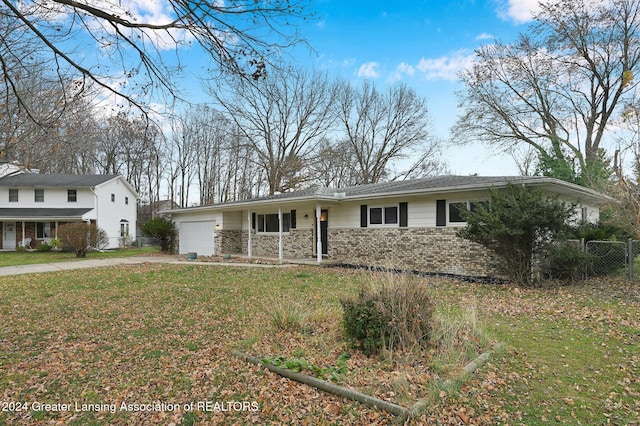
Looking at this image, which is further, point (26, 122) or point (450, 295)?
point (450, 295)

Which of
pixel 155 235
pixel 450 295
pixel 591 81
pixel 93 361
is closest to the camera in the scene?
pixel 93 361

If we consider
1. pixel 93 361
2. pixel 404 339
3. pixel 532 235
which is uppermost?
pixel 532 235

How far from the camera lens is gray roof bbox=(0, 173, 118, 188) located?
82.7 feet

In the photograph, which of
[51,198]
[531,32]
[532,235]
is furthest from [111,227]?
[531,32]

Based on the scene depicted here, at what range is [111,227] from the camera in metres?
27.1

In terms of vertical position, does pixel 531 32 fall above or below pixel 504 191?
above

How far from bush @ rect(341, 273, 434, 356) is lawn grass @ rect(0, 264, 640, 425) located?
0.22 m

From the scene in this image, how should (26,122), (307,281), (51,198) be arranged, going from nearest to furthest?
1. (26,122)
2. (307,281)
3. (51,198)

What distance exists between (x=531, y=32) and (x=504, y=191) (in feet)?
53.3

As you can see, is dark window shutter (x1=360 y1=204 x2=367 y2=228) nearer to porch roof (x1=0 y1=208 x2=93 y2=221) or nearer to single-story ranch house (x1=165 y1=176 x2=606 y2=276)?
single-story ranch house (x1=165 y1=176 x2=606 y2=276)

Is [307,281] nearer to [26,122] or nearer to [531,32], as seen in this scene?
[26,122]

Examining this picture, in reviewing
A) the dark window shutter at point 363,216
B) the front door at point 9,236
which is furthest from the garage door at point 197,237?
the front door at point 9,236

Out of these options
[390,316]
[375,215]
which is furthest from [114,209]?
[390,316]

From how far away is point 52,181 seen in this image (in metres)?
26.1
